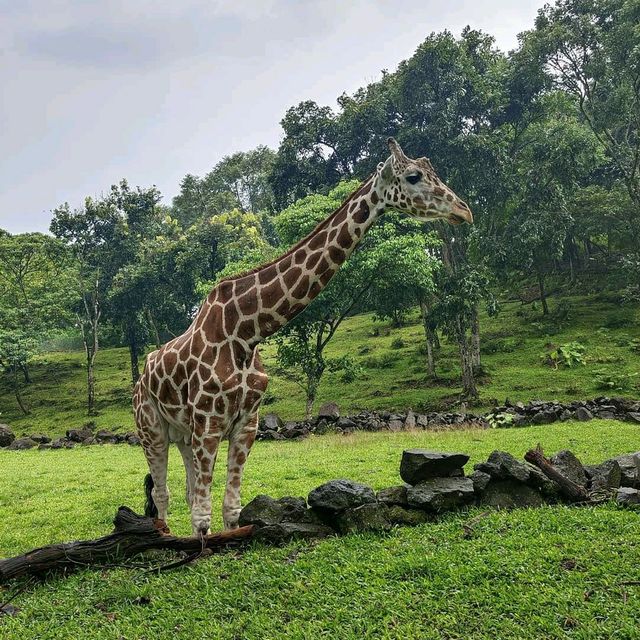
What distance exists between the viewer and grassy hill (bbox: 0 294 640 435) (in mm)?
21391

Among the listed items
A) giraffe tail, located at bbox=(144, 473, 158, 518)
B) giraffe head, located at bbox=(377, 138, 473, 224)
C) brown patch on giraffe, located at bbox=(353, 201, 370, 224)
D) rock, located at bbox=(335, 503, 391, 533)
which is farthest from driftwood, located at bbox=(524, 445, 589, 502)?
giraffe tail, located at bbox=(144, 473, 158, 518)

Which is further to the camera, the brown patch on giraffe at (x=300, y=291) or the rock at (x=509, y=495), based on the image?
the rock at (x=509, y=495)

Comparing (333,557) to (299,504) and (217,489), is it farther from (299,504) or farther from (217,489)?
(217,489)

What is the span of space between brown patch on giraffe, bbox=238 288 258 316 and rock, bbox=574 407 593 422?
12576mm

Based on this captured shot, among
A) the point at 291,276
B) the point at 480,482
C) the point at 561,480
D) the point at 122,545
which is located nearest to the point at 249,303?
the point at 291,276

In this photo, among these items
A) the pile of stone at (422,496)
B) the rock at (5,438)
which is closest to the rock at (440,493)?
the pile of stone at (422,496)

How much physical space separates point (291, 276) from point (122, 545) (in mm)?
3289

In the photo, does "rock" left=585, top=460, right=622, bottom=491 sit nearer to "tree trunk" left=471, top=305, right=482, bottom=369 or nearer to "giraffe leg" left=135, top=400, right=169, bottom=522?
"giraffe leg" left=135, top=400, right=169, bottom=522

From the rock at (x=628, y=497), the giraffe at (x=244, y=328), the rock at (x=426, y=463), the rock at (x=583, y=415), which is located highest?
the giraffe at (x=244, y=328)

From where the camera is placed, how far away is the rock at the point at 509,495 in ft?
20.1

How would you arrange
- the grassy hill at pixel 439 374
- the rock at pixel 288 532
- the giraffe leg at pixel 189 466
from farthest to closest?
the grassy hill at pixel 439 374
the giraffe leg at pixel 189 466
the rock at pixel 288 532

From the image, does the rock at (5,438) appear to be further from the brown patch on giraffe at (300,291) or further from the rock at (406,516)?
the rock at (406,516)

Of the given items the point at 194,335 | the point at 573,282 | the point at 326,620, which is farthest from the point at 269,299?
the point at 573,282

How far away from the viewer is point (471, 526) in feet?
Answer: 18.2
